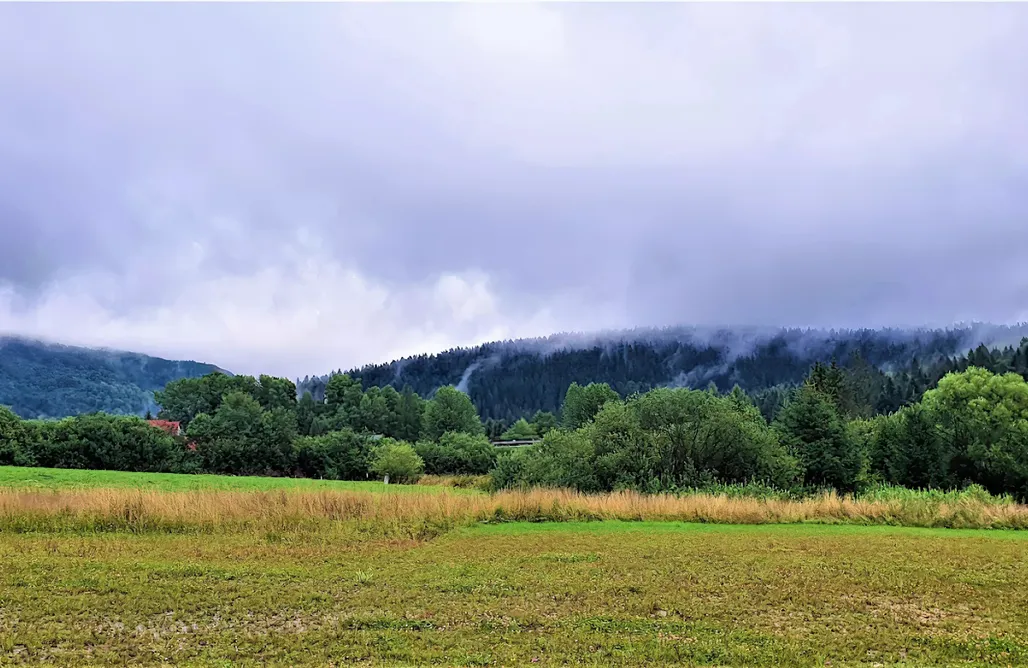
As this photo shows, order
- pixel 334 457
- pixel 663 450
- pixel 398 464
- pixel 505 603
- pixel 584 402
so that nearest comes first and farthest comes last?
pixel 505 603, pixel 663 450, pixel 398 464, pixel 334 457, pixel 584 402

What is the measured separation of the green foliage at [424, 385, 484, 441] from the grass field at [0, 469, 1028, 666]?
318 ft

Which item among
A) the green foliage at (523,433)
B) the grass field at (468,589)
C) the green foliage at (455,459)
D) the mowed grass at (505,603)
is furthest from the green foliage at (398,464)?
the green foliage at (523,433)

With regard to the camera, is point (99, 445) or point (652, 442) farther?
point (99, 445)

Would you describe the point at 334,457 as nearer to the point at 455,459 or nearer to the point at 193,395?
the point at 455,459

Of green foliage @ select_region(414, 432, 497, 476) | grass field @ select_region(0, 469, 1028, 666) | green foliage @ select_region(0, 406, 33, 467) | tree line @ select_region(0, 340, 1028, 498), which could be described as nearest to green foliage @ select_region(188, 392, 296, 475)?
tree line @ select_region(0, 340, 1028, 498)

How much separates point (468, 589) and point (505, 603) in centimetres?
118

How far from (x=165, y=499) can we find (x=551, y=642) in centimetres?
1601

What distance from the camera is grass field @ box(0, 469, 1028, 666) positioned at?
8.26 m

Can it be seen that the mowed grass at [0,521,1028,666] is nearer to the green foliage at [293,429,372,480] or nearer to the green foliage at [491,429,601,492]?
the green foliage at [491,429,601,492]

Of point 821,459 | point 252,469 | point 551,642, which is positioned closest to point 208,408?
point 252,469

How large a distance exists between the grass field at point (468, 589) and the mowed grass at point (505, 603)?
48 millimetres

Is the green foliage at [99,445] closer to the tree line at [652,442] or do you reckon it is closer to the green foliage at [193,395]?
the tree line at [652,442]

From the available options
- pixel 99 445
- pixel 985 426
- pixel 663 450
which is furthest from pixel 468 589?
pixel 99 445

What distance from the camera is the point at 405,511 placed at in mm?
22016
